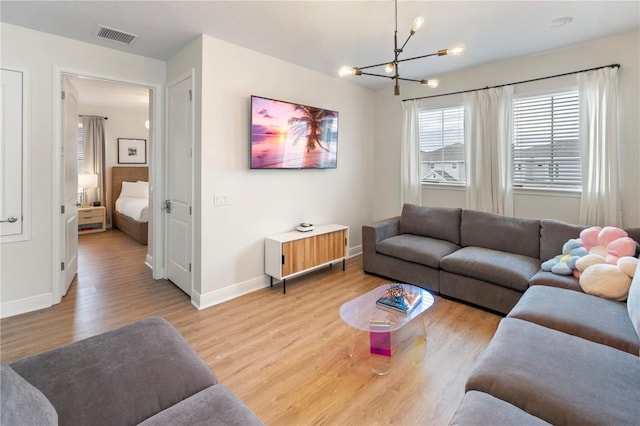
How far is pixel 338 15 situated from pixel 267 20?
0.63 metres

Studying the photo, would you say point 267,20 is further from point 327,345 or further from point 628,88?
point 628,88

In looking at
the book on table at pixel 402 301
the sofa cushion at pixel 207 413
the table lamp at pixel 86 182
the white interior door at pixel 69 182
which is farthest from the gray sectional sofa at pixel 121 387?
the table lamp at pixel 86 182

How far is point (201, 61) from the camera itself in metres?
3.14

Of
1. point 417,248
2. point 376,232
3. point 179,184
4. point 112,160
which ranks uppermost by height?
point 112,160

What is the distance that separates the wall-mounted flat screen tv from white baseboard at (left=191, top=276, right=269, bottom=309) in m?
1.33

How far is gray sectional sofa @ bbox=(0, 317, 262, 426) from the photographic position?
3.44ft

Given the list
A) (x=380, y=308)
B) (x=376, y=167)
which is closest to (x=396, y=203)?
(x=376, y=167)

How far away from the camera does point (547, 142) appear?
3.65m

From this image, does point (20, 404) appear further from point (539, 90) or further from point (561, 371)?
point (539, 90)

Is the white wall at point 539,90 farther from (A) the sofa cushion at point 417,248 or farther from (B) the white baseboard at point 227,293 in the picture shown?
(B) the white baseboard at point 227,293

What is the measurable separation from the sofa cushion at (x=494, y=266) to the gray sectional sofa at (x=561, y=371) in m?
0.81

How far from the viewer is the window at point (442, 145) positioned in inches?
172

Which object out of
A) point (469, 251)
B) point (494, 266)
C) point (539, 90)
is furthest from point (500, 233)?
point (539, 90)

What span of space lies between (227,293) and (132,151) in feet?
19.5
